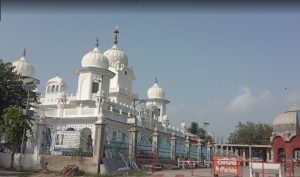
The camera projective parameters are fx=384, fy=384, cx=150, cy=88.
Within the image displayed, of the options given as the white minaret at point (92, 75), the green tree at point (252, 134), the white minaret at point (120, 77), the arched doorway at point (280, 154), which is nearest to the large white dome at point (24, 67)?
the white minaret at point (92, 75)

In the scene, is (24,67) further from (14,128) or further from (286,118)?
(286,118)

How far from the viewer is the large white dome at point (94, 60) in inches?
1522

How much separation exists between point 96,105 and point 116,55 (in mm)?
13926

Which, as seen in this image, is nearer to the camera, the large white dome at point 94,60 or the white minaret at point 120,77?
the large white dome at point 94,60

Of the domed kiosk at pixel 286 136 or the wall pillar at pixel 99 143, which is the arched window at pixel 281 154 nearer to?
the domed kiosk at pixel 286 136

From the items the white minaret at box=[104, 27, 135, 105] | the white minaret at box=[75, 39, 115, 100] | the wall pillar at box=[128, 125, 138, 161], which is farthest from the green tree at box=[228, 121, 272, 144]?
the wall pillar at box=[128, 125, 138, 161]

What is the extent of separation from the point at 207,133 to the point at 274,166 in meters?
60.7

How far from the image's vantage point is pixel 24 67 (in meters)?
40.3

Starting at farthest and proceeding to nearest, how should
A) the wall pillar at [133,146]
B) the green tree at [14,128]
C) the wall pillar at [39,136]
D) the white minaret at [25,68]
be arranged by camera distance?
→ the white minaret at [25,68]
the wall pillar at [133,146]
the green tree at [14,128]
the wall pillar at [39,136]

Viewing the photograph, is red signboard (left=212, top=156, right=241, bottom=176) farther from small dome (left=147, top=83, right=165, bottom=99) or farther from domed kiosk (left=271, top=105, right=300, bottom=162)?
small dome (left=147, top=83, right=165, bottom=99)

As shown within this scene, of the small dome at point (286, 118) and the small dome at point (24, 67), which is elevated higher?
the small dome at point (24, 67)

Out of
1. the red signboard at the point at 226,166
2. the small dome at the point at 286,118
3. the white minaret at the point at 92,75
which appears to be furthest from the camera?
the small dome at the point at 286,118

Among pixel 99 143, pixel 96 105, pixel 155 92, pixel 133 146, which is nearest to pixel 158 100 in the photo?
pixel 155 92

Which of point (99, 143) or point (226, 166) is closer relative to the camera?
point (226, 166)
